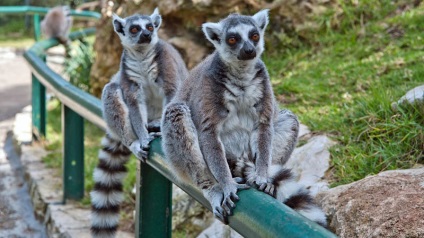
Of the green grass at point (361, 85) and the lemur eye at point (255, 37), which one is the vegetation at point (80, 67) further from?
the lemur eye at point (255, 37)

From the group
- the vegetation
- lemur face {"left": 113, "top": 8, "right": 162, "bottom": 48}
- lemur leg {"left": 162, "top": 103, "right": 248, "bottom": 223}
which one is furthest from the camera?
the vegetation

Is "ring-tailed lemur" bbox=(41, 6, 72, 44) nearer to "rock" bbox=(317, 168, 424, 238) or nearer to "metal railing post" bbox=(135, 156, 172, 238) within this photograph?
"metal railing post" bbox=(135, 156, 172, 238)

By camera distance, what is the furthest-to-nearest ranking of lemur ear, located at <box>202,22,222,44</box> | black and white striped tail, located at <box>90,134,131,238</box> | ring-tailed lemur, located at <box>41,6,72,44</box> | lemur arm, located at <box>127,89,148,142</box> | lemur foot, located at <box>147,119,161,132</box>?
ring-tailed lemur, located at <box>41,6,72,44</box> → lemur foot, located at <box>147,119,161,132</box> → lemur arm, located at <box>127,89,148,142</box> → black and white striped tail, located at <box>90,134,131,238</box> → lemur ear, located at <box>202,22,222,44</box>

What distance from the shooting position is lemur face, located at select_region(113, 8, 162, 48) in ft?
14.7

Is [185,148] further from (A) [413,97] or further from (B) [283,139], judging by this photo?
(A) [413,97]

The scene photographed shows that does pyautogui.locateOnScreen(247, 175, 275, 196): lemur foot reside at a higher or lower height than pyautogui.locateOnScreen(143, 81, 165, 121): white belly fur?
higher

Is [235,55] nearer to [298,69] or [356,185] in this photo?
[356,185]

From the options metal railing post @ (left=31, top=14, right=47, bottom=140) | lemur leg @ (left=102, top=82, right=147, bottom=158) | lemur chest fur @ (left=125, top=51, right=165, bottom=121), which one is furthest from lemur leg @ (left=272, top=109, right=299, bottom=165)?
metal railing post @ (left=31, top=14, right=47, bottom=140)

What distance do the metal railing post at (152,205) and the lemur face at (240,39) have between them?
725 millimetres

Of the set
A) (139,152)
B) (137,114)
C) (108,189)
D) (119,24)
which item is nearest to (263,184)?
(139,152)

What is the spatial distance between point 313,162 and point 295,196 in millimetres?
1536

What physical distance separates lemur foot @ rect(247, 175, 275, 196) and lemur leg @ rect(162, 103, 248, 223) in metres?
0.14

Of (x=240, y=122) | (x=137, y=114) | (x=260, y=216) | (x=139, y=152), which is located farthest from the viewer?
(x=137, y=114)

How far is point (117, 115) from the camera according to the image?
426 centimetres
